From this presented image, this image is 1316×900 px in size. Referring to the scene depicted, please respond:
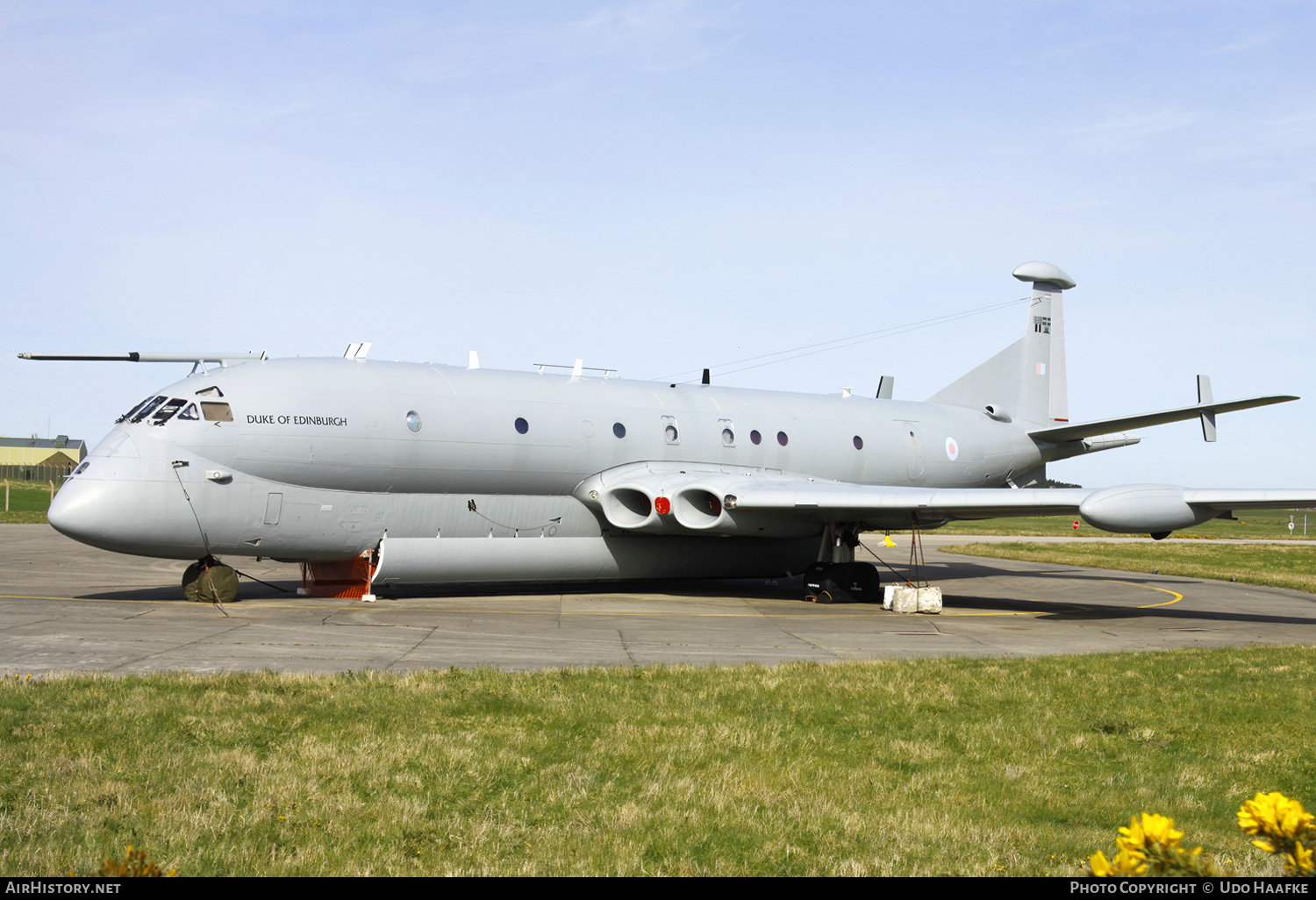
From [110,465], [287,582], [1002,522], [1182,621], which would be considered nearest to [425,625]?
[110,465]

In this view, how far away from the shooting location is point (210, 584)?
47.6ft

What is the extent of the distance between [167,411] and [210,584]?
253cm

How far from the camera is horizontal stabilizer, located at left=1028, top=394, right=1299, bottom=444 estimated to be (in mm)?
18188

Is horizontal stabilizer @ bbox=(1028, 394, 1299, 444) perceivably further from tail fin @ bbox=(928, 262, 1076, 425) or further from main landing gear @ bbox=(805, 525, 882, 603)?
main landing gear @ bbox=(805, 525, 882, 603)

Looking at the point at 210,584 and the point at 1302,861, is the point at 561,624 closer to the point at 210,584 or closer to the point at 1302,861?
the point at 210,584

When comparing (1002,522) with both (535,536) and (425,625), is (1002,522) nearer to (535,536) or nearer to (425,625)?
(535,536)

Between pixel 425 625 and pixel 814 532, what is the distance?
890cm

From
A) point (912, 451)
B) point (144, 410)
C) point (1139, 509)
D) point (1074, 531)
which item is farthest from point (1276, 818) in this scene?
point (1074, 531)

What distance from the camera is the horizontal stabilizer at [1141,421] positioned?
1819cm

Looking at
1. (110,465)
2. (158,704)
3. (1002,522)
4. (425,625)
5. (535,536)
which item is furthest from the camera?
(1002,522)

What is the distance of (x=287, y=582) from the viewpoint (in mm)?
18562

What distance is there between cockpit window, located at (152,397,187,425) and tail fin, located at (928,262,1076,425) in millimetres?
17422

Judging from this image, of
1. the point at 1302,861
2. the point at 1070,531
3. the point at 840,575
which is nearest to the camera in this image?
the point at 1302,861

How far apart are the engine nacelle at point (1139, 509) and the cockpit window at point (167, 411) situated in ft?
42.2
